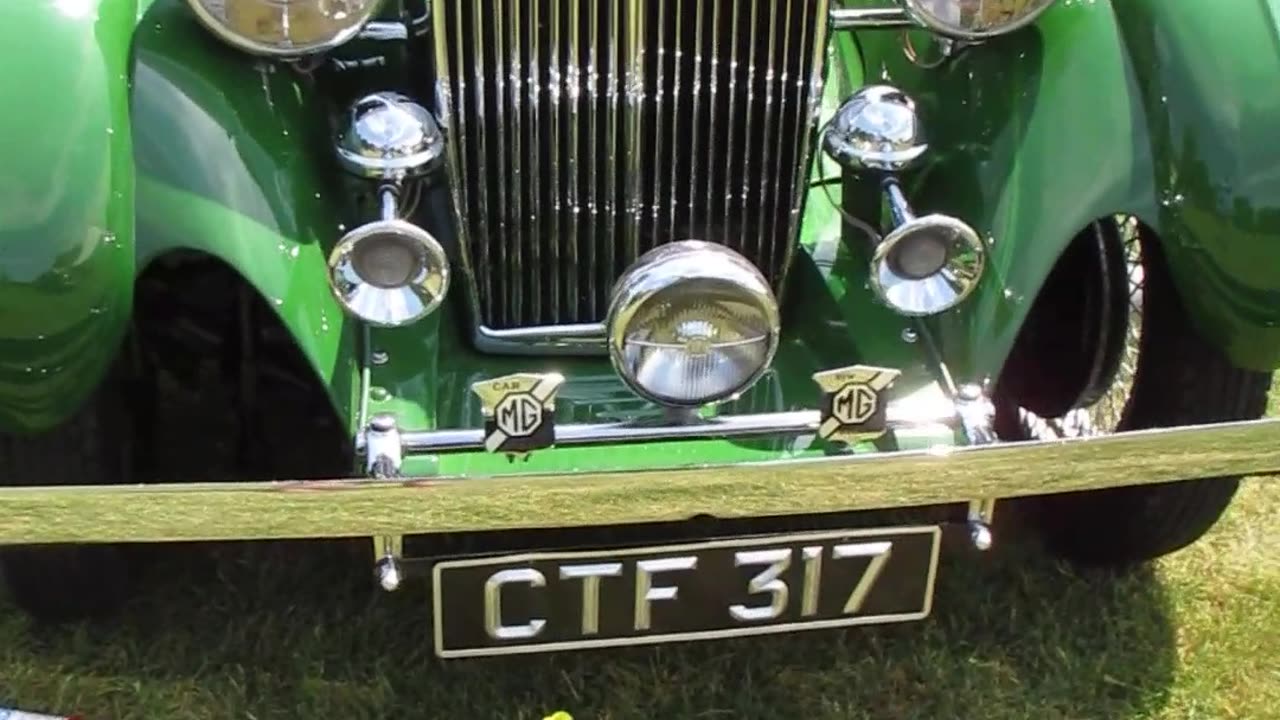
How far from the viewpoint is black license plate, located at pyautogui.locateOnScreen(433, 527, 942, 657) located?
2.00 meters

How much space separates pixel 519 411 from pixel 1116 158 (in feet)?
2.84

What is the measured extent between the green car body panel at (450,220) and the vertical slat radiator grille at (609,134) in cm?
11

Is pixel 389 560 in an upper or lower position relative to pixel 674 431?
lower

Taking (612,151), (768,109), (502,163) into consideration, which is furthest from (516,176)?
(768,109)

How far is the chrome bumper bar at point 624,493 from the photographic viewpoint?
1.86 metres

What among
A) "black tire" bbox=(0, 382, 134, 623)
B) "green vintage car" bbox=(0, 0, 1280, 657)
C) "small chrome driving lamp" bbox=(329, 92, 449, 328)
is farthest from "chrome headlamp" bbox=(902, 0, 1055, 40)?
"black tire" bbox=(0, 382, 134, 623)

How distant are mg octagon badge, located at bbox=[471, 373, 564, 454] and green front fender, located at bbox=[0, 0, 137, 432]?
466 millimetres

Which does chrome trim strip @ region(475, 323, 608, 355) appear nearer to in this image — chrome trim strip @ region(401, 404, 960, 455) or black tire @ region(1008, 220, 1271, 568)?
chrome trim strip @ region(401, 404, 960, 455)

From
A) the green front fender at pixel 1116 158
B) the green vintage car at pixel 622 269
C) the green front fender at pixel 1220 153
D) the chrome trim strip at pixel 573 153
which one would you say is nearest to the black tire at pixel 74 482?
the green vintage car at pixel 622 269

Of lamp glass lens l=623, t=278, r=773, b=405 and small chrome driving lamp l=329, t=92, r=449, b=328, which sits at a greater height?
small chrome driving lamp l=329, t=92, r=449, b=328

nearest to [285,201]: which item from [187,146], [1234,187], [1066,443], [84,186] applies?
[187,146]

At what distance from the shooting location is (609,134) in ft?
7.24

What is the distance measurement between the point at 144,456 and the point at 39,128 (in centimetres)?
82

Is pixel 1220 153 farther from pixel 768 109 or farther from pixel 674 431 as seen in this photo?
pixel 674 431
